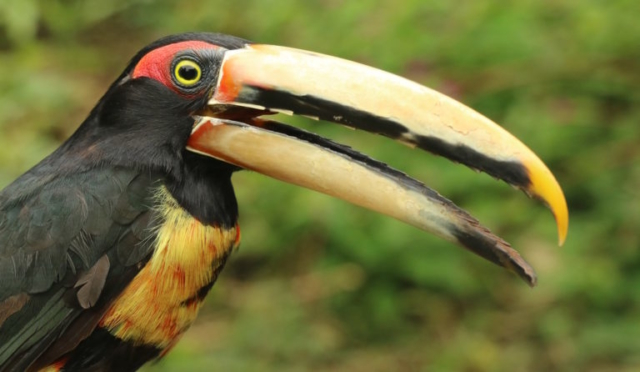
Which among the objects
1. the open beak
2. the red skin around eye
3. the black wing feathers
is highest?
the open beak

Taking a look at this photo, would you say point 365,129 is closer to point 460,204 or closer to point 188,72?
point 188,72

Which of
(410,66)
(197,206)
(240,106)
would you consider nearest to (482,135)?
(240,106)

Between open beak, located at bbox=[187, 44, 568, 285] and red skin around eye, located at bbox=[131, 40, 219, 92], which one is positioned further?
Result: red skin around eye, located at bbox=[131, 40, 219, 92]

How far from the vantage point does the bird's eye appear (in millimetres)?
1983

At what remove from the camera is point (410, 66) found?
3799 mm

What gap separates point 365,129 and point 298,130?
0.20 metres

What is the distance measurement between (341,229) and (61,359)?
6.47 ft

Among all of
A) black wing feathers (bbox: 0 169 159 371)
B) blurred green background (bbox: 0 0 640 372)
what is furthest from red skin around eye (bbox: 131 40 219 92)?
blurred green background (bbox: 0 0 640 372)

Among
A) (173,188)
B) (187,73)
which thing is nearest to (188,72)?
(187,73)

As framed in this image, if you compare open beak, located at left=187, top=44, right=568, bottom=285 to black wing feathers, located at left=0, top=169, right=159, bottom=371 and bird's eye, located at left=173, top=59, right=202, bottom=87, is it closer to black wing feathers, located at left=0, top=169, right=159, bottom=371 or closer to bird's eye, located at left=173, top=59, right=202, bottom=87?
bird's eye, located at left=173, top=59, right=202, bottom=87

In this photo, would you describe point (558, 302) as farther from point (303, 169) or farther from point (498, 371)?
point (303, 169)

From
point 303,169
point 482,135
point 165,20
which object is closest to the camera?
point 482,135

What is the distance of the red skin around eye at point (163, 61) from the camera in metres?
1.98

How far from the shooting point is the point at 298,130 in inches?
79.6
